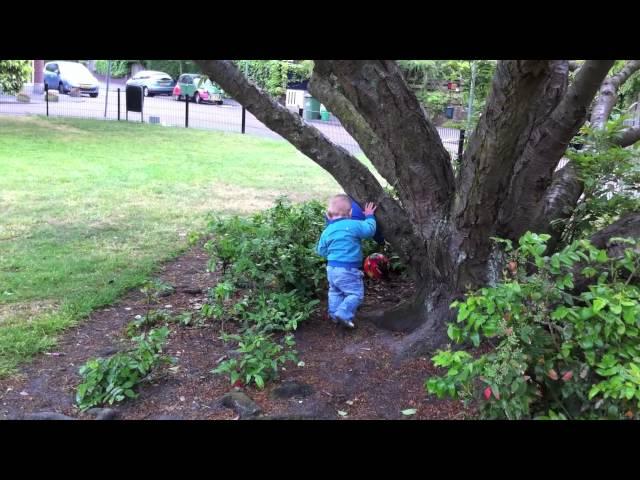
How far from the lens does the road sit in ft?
69.1

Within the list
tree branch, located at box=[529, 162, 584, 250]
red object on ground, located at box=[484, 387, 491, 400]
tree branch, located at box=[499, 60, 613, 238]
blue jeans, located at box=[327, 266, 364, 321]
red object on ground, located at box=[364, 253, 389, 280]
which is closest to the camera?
red object on ground, located at box=[484, 387, 491, 400]

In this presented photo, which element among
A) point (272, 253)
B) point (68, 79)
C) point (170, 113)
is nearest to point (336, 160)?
point (272, 253)

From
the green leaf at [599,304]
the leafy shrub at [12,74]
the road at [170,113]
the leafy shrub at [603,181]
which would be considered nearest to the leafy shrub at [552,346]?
the green leaf at [599,304]

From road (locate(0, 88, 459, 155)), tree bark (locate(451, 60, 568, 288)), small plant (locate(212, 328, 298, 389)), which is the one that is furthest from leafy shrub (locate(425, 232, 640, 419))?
road (locate(0, 88, 459, 155))

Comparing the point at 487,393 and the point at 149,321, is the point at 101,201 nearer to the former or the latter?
the point at 149,321

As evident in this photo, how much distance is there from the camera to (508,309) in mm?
2473

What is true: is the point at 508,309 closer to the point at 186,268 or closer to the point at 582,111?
the point at 582,111

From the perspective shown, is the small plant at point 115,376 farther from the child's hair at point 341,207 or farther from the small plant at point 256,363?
the child's hair at point 341,207

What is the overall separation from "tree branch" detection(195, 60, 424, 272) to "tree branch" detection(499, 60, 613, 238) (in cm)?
65

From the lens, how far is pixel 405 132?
13.3 feet

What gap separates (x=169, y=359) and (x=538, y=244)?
2322mm

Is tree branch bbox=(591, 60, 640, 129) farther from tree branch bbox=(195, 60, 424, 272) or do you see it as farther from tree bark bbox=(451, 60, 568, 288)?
tree branch bbox=(195, 60, 424, 272)

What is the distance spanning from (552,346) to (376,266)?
3.01 meters

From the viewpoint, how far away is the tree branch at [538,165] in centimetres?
374
